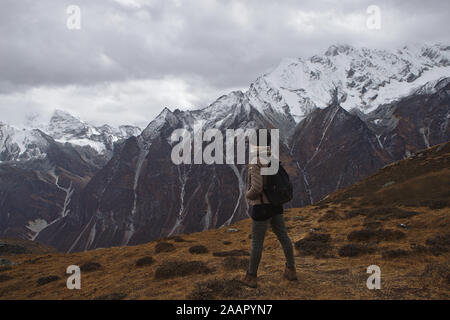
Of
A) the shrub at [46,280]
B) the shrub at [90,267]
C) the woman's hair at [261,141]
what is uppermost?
the woman's hair at [261,141]

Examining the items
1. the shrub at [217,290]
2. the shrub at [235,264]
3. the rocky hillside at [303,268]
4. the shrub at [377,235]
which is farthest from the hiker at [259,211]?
the shrub at [377,235]

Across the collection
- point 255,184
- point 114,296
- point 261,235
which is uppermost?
point 255,184

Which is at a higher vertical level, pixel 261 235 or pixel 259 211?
pixel 259 211

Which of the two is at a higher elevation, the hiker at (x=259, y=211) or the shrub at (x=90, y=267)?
the hiker at (x=259, y=211)

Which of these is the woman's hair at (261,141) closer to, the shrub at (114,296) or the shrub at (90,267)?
the shrub at (114,296)

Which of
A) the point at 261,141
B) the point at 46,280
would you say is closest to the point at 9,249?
the point at 46,280

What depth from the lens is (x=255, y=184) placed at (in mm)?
8266

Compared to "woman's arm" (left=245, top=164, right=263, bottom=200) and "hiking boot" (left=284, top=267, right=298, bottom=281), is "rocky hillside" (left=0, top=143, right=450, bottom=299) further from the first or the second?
"woman's arm" (left=245, top=164, right=263, bottom=200)

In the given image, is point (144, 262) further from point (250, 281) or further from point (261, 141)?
point (261, 141)

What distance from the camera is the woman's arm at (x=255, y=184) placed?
824cm

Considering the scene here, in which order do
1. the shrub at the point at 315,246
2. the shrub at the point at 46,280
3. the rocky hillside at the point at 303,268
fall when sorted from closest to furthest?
the rocky hillside at the point at 303,268
the shrub at the point at 46,280
the shrub at the point at 315,246

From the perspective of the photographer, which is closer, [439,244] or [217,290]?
[217,290]

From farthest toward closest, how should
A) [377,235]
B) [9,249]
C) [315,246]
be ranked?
[9,249] < [377,235] < [315,246]
